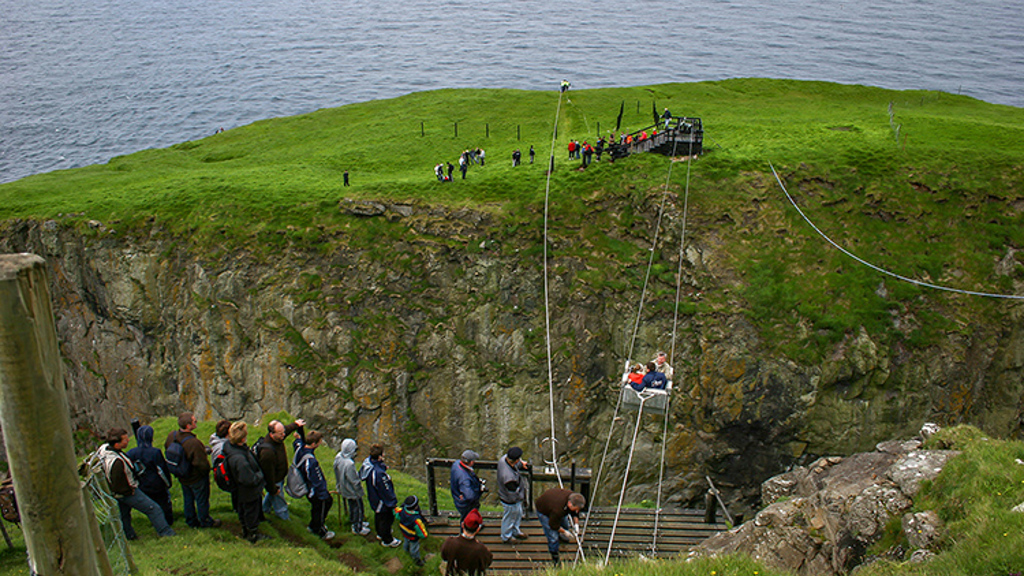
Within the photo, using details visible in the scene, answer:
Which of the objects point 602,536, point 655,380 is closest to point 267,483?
point 602,536

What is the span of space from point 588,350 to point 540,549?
17278mm

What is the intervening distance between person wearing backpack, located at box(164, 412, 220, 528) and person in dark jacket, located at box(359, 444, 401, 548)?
313 cm

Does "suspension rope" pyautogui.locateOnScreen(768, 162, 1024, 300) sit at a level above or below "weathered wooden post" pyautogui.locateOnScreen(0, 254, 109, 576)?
below

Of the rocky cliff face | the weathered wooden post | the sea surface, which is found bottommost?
the rocky cliff face

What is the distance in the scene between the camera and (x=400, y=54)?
11238 cm

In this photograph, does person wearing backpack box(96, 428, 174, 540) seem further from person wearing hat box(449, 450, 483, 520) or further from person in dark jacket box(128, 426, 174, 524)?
person wearing hat box(449, 450, 483, 520)

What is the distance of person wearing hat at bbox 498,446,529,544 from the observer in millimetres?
12812

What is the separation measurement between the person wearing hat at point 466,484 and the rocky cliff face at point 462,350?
57.1ft

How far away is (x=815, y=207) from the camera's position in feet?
101

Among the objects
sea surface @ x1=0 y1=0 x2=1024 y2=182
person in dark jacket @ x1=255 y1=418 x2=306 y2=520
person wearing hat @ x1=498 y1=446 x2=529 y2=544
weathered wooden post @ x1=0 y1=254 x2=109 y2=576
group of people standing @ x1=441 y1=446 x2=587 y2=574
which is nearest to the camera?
weathered wooden post @ x1=0 y1=254 x2=109 y2=576

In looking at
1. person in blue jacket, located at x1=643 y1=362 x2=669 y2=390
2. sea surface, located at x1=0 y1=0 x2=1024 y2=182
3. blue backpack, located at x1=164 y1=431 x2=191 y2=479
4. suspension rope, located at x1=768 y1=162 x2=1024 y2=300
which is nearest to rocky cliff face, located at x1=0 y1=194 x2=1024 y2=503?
suspension rope, located at x1=768 y1=162 x2=1024 y2=300

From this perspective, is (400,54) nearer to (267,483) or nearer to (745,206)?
(745,206)

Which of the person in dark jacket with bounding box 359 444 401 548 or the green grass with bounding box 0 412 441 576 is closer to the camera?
the green grass with bounding box 0 412 441 576

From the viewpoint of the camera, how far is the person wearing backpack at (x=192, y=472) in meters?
12.5
